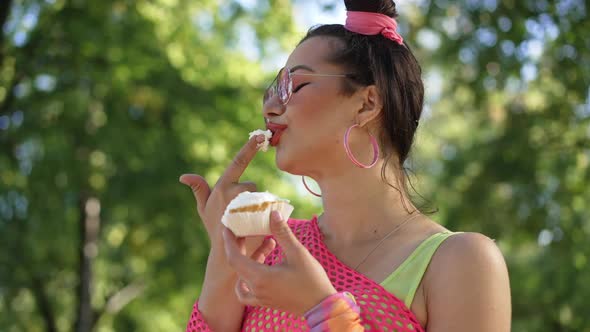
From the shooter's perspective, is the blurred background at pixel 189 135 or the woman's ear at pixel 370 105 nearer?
the woman's ear at pixel 370 105

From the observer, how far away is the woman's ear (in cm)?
225

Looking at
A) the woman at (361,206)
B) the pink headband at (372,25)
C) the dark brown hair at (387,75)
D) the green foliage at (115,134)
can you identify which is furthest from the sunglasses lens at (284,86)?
the green foliage at (115,134)

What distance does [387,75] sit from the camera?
230 centimetres

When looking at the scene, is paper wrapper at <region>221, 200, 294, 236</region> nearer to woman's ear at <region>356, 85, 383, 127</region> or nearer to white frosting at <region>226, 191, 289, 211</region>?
white frosting at <region>226, 191, 289, 211</region>

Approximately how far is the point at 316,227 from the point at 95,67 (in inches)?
227

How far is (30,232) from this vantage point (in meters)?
8.33

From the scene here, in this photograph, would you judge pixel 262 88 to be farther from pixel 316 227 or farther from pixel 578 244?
pixel 316 227

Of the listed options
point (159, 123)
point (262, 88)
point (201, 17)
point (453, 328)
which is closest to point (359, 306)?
point (453, 328)

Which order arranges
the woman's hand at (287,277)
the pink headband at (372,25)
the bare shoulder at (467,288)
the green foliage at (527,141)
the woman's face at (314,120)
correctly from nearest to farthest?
1. the woman's hand at (287,277)
2. the bare shoulder at (467,288)
3. the woman's face at (314,120)
4. the pink headband at (372,25)
5. the green foliage at (527,141)

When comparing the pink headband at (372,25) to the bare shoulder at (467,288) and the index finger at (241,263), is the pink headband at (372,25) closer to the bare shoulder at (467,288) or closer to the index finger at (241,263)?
the bare shoulder at (467,288)

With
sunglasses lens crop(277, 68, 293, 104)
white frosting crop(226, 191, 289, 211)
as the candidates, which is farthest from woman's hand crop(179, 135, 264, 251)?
white frosting crop(226, 191, 289, 211)

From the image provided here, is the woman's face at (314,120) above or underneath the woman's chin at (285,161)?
above

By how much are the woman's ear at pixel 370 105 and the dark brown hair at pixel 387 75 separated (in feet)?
0.05

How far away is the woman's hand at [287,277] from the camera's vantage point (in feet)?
5.85
